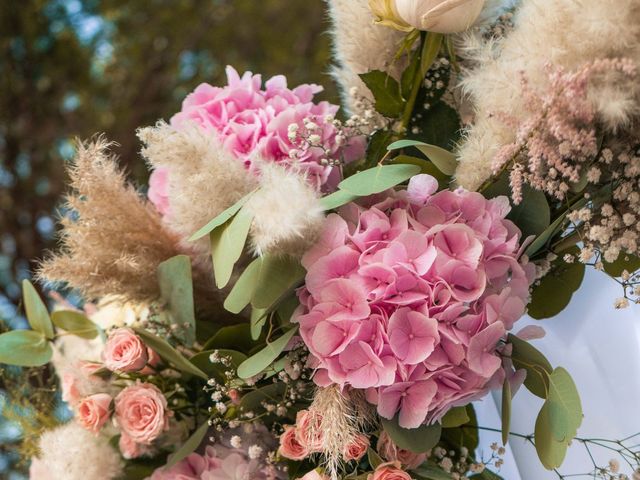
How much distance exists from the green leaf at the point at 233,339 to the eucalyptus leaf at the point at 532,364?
0.21 metres

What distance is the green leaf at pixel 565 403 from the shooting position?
530 mm

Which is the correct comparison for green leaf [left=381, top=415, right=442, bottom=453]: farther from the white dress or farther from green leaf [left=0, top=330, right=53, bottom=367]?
green leaf [left=0, top=330, right=53, bottom=367]

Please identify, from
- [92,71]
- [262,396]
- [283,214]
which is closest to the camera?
[283,214]

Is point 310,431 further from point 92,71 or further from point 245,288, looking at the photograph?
point 92,71

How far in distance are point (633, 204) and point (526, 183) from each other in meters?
0.08

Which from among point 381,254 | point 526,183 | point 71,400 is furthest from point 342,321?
point 71,400

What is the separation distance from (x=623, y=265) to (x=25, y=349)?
501 mm

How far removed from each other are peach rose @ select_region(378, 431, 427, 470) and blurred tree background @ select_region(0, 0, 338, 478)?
1359 millimetres

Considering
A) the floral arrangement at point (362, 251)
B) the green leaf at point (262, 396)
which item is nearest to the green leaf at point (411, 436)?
the floral arrangement at point (362, 251)

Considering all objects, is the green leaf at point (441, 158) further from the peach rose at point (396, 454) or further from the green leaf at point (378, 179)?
the peach rose at point (396, 454)

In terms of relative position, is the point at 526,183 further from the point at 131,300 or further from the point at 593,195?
the point at 131,300

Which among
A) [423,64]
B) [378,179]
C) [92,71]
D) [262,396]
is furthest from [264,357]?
[92,71]

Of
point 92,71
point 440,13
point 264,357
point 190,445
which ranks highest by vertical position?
point 440,13

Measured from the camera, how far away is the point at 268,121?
65cm
